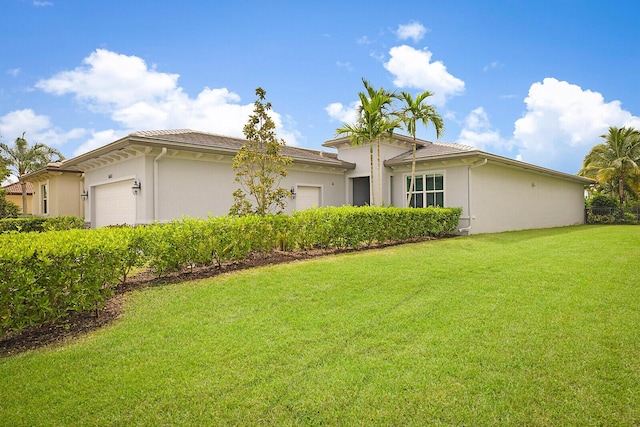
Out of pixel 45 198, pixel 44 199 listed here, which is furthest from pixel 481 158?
pixel 44 199

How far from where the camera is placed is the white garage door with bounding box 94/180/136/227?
11750mm

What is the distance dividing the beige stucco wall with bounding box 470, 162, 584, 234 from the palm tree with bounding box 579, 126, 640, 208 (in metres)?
4.76

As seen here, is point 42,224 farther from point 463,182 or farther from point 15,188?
point 15,188

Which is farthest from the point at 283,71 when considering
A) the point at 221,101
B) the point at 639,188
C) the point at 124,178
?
the point at 639,188

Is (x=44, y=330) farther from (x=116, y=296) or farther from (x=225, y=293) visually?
(x=225, y=293)

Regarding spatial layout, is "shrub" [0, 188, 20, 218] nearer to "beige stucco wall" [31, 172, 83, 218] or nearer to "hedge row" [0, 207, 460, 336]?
"beige stucco wall" [31, 172, 83, 218]

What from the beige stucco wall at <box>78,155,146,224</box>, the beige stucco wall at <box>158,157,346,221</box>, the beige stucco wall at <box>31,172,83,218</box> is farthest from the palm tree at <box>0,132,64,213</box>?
the beige stucco wall at <box>158,157,346,221</box>

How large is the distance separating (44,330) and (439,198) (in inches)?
525

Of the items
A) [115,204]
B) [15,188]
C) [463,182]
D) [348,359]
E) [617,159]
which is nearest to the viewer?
[348,359]

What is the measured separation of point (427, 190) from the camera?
49.9ft

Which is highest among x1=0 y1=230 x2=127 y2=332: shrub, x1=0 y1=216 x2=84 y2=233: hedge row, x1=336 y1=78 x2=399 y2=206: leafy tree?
x1=336 y1=78 x2=399 y2=206: leafy tree

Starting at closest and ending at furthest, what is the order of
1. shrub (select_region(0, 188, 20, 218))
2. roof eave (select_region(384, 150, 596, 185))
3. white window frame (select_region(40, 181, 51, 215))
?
roof eave (select_region(384, 150, 596, 185)), white window frame (select_region(40, 181, 51, 215)), shrub (select_region(0, 188, 20, 218))

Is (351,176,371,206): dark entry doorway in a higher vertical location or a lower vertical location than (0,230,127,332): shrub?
higher

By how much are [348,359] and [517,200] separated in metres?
16.9
